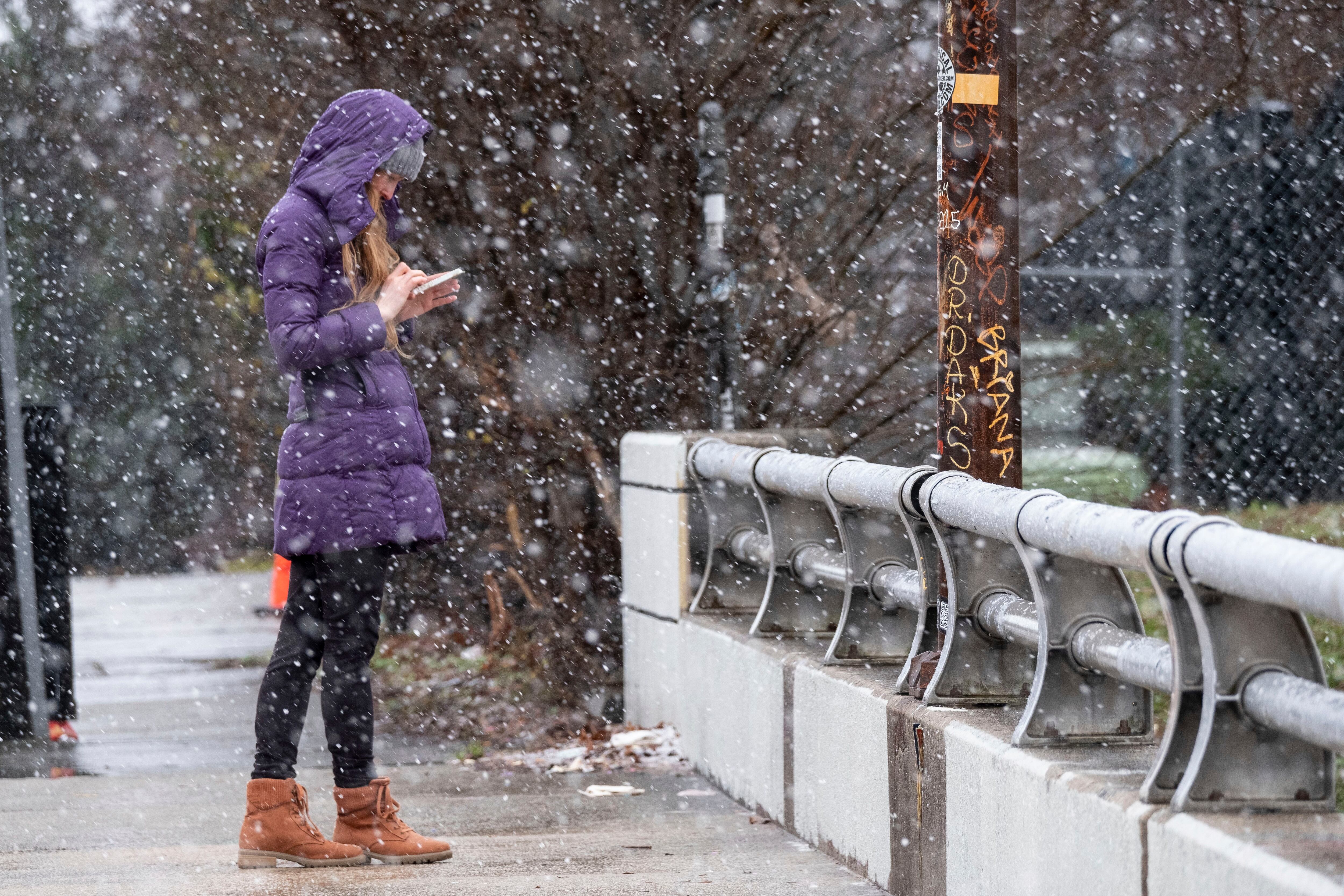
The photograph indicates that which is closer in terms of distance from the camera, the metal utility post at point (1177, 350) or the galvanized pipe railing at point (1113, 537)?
the galvanized pipe railing at point (1113, 537)

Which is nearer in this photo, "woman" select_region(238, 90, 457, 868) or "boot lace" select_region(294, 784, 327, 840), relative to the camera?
"woman" select_region(238, 90, 457, 868)

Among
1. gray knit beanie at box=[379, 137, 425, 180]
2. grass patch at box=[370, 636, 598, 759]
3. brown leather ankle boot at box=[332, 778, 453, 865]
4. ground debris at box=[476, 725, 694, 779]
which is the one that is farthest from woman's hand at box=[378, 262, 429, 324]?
grass patch at box=[370, 636, 598, 759]

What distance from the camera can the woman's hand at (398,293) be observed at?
14.2 feet

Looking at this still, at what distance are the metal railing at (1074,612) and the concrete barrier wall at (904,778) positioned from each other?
7cm

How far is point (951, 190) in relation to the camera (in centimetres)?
417

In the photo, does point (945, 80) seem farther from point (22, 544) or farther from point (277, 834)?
point (22, 544)

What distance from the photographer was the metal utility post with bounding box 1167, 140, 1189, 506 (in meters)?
7.98

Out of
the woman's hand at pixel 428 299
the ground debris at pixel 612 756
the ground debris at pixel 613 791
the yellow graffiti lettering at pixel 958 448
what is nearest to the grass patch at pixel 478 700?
the ground debris at pixel 612 756

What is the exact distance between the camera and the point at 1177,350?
7980mm

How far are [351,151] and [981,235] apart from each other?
162cm

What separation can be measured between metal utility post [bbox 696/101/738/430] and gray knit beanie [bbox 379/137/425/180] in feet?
8.29

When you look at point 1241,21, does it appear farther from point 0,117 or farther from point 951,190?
point 0,117

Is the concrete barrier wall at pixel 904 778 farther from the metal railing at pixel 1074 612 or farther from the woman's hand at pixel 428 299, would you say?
the woman's hand at pixel 428 299

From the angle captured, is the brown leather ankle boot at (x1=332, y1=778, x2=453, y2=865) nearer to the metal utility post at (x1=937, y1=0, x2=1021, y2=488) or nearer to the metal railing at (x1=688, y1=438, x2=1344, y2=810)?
the metal railing at (x1=688, y1=438, x2=1344, y2=810)
